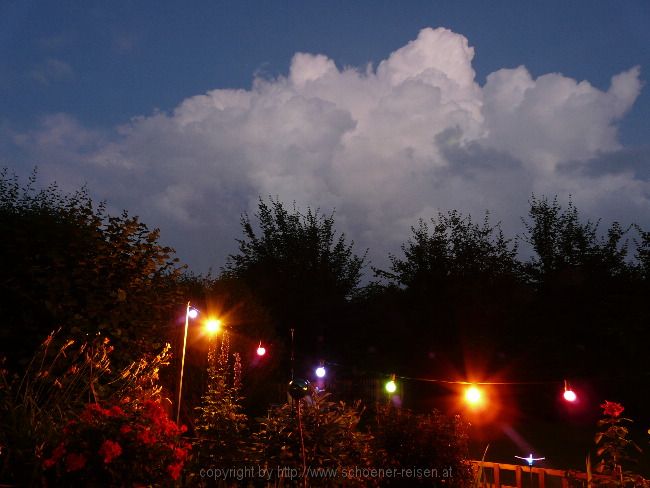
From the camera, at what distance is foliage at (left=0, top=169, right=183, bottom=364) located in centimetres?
609

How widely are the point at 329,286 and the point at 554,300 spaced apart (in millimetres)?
9471

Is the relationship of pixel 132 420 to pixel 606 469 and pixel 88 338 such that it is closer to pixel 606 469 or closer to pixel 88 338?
pixel 88 338

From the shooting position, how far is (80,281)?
20.2ft

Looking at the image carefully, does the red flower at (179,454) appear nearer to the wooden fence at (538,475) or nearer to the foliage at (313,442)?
the foliage at (313,442)

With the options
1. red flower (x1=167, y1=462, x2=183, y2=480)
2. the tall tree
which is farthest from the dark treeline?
red flower (x1=167, y1=462, x2=183, y2=480)

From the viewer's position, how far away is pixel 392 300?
70.4 feet

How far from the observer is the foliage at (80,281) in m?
6.09

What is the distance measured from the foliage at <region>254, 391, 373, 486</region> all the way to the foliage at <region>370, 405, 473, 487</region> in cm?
82

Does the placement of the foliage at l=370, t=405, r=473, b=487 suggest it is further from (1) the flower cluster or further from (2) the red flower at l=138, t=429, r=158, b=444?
(2) the red flower at l=138, t=429, r=158, b=444

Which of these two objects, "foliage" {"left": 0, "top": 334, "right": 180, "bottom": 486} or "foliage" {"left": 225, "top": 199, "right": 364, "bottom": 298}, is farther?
"foliage" {"left": 225, "top": 199, "right": 364, "bottom": 298}

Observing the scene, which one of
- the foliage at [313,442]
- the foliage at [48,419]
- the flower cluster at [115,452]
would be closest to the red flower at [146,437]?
the flower cluster at [115,452]

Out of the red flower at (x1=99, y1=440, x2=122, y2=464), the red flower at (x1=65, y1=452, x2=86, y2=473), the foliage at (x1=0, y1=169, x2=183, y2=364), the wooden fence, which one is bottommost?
the wooden fence

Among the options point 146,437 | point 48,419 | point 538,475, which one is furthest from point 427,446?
point 48,419

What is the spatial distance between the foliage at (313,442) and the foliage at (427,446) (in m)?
0.82
